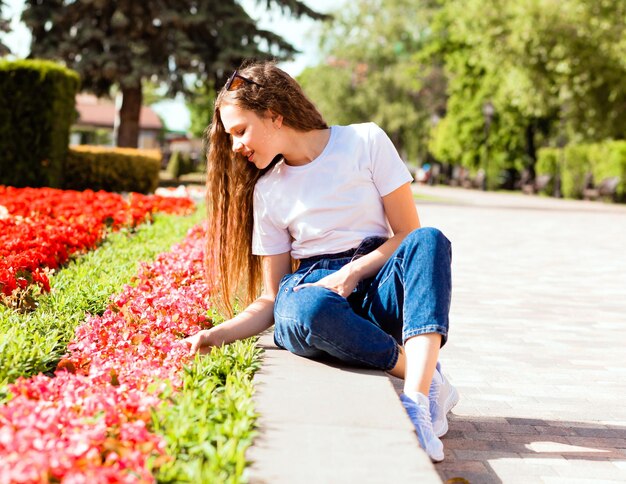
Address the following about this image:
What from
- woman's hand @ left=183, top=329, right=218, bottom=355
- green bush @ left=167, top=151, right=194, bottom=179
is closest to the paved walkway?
woman's hand @ left=183, top=329, right=218, bottom=355

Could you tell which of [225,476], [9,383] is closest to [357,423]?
[225,476]

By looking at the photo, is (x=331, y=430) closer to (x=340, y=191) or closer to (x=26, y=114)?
(x=340, y=191)

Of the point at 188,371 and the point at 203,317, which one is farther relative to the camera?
the point at 203,317

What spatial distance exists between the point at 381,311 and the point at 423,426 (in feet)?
1.96

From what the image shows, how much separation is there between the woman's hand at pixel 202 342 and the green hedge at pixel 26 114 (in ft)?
37.6

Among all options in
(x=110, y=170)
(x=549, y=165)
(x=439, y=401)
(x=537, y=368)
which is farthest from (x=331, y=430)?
(x=549, y=165)

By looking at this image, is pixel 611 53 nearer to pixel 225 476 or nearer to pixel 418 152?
pixel 225 476

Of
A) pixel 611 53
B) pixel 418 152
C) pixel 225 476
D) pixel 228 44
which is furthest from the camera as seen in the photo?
pixel 418 152

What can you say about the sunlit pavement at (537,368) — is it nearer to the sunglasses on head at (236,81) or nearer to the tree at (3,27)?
the sunglasses on head at (236,81)

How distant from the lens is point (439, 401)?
10.3ft

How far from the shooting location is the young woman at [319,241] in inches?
119

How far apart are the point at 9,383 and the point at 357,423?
119 cm

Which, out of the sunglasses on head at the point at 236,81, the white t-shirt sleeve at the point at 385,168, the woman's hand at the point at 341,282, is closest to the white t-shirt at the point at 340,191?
the white t-shirt sleeve at the point at 385,168

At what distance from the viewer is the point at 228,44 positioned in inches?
901
